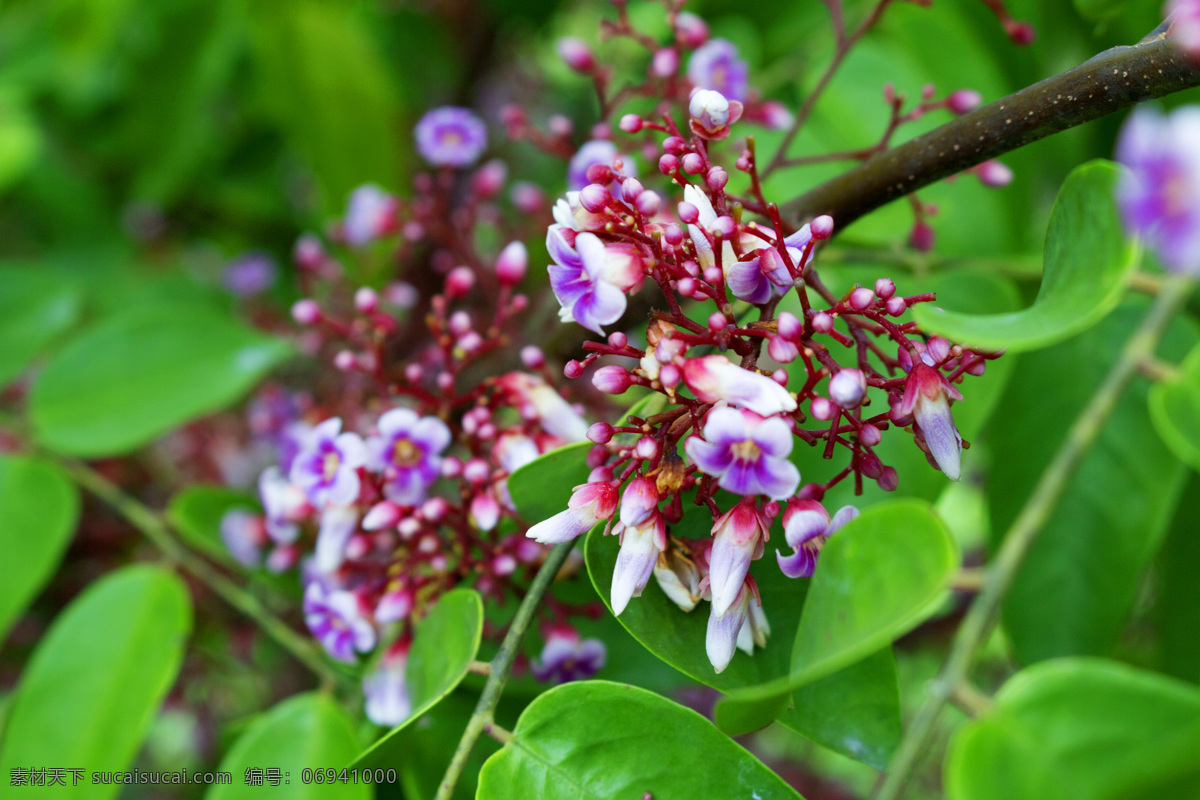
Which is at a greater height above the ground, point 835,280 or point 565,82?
point 835,280

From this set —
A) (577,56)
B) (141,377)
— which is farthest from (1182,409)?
(141,377)

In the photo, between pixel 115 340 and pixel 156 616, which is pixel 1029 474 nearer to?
pixel 156 616

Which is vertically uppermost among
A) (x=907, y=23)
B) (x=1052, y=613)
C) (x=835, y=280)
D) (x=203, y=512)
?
(x=907, y=23)

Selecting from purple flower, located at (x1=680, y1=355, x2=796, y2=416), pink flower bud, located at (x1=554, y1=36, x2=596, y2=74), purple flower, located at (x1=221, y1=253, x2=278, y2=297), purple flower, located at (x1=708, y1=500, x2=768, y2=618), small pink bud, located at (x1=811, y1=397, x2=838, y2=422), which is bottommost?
purple flower, located at (x1=221, y1=253, x2=278, y2=297)

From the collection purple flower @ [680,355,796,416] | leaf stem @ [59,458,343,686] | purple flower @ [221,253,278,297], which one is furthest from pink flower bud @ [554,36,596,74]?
purple flower @ [221,253,278,297]

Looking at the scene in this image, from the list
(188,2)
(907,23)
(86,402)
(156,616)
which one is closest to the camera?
(156,616)

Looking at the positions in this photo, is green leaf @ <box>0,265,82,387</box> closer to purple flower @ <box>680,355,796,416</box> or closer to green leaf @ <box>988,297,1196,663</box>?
purple flower @ <box>680,355,796,416</box>

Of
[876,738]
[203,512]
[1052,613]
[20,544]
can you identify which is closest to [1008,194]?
[1052,613]
